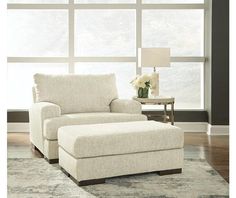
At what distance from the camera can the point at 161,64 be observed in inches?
227

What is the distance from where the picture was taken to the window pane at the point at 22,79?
22.1 feet

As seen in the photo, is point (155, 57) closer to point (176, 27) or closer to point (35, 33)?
point (176, 27)

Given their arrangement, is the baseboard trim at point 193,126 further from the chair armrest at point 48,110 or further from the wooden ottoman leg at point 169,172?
the wooden ottoman leg at point 169,172

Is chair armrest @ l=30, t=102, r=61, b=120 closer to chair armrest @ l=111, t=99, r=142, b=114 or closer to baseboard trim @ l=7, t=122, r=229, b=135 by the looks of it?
chair armrest @ l=111, t=99, r=142, b=114

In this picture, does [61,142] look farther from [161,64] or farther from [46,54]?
[46,54]

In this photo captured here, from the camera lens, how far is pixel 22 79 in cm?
675

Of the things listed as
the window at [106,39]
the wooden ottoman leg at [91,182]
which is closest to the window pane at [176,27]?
the window at [106,39]

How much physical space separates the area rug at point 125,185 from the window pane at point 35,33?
2.93 meters

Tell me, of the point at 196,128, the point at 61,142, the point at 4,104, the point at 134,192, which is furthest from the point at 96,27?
the point at 4,104

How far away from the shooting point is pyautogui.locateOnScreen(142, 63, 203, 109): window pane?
6.75 meters

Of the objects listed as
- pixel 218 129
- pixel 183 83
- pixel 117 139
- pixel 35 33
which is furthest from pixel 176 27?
pixel 117 139

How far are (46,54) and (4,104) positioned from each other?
610 centimetres

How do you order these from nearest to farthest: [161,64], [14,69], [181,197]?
[181,197] → [161,64] → [14,69]

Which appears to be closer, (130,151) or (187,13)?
(130,151)
